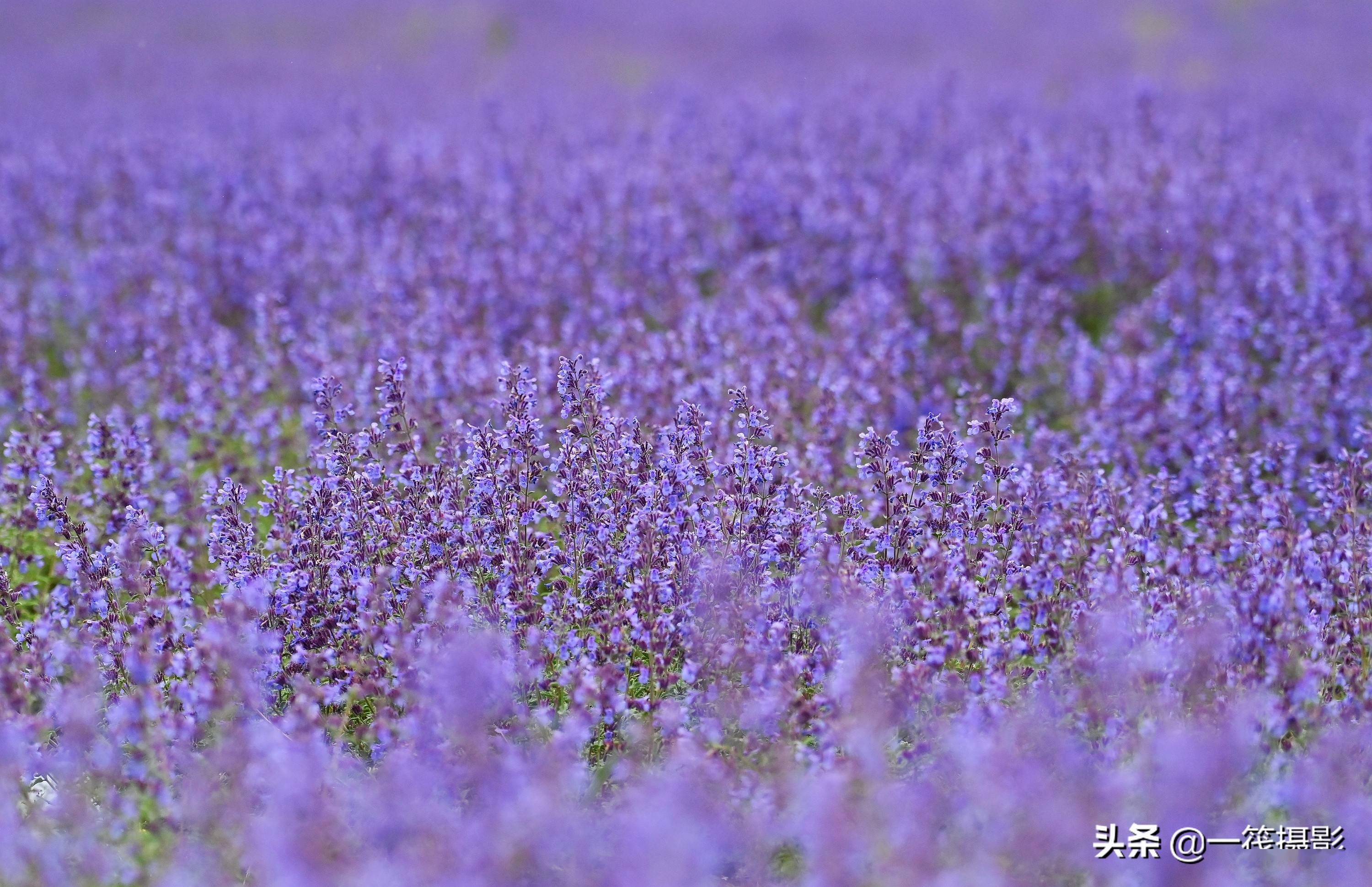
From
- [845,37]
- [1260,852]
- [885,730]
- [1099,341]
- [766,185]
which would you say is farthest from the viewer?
[845,37]

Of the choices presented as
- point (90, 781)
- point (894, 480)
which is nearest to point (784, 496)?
point (894, 480)

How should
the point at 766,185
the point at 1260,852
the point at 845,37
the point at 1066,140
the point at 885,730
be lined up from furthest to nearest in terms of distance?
the point at 845,37, the point at 1066,140, the point at 766,185, the point at 885,730, the point at 1260,852

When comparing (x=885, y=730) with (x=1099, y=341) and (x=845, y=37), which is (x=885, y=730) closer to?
(x=1099, y=341)

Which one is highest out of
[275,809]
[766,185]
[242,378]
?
[766,185]

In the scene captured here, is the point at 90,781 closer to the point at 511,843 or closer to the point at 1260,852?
the point at 511,843

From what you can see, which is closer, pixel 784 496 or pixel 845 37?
pixel 784 496

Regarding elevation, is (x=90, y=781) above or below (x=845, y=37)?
below

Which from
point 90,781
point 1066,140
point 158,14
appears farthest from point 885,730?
point 158,14
